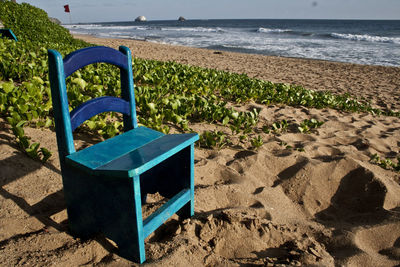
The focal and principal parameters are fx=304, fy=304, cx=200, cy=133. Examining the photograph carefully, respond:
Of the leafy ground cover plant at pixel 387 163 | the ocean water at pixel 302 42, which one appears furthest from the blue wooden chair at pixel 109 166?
the ocean water at pixel 302 42

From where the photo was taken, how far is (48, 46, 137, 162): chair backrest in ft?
5.45

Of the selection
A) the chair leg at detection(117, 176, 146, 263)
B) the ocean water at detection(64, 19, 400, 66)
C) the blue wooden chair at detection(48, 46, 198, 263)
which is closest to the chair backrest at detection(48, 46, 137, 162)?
the blue wooden chair at detection(48, 46, 198, 263)

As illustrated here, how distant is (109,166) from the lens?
5.40 feet

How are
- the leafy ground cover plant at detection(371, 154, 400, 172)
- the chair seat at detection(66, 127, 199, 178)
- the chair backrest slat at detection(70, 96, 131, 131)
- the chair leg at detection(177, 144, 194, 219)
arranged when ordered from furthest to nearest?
the leafy ground cover plant at detection(371, 154, 400, 172), the chair leg at detection(177, 144, 194, 219), the chair backrest slat at detection(70, 96, 131, 131), the chair seat at detection(66, 127, 199, 178)

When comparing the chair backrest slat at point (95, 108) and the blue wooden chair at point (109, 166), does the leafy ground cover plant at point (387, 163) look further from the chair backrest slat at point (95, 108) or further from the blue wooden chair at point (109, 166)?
the chair backrest slat at point (95, 108)

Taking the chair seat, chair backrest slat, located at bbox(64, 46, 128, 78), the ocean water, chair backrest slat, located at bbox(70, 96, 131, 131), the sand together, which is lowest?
the ocean water

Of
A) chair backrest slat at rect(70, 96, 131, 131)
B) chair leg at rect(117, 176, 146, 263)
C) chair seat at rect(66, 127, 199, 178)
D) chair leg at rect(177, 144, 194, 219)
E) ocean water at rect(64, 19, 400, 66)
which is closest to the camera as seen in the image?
chair seat at rect(66, 127, 199, 178)

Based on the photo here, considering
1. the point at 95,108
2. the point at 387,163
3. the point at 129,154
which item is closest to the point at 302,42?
the point at 387,163

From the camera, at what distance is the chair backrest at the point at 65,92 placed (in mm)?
1662

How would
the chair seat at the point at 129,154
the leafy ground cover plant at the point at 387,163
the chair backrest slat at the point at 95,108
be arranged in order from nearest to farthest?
the chair seat at the point at 129,154
the chair backrest slat at the point at 95,108
the leafy ground cover plant at the point at 387,163

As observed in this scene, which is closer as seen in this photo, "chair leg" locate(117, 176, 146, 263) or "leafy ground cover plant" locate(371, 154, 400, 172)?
"chair leg" locate(117, 176, 146, 263)

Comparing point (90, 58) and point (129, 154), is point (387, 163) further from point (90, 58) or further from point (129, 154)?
point (90, 58)

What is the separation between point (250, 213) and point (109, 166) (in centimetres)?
125

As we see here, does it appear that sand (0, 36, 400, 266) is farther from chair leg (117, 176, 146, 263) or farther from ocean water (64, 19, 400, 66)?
ocean water (64, 19, 400, 66)
